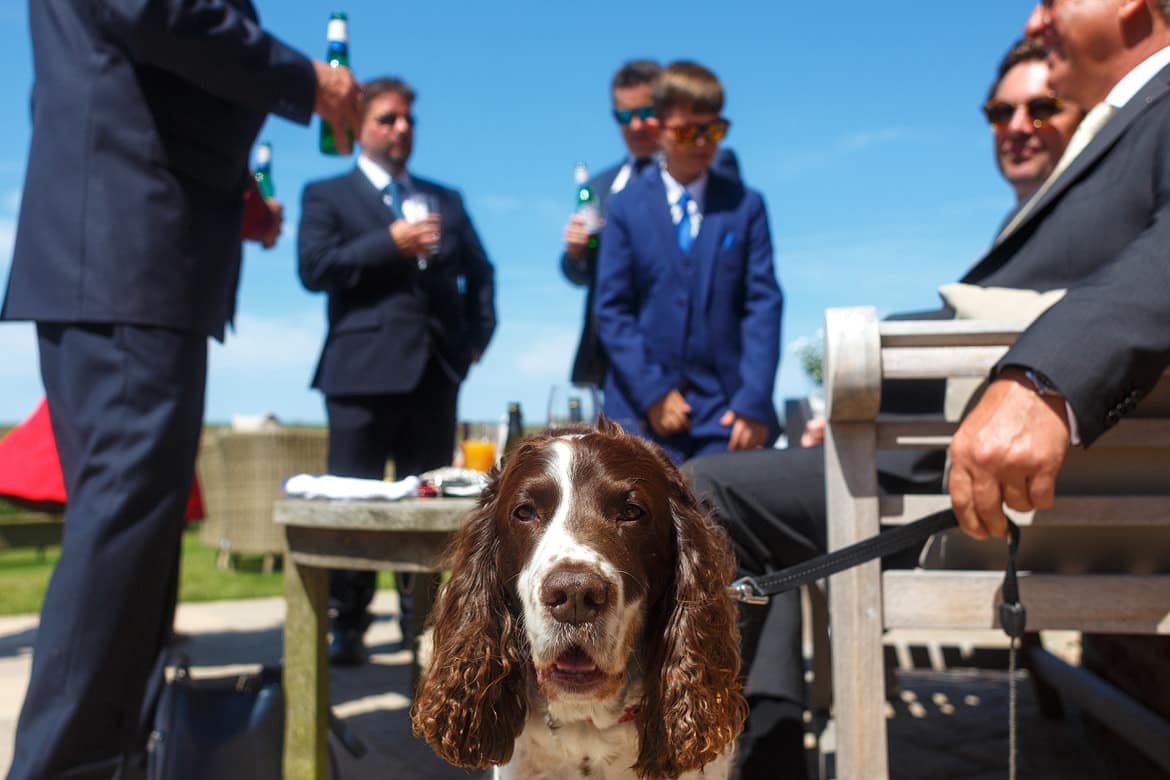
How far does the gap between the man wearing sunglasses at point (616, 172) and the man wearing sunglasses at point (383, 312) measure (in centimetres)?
74

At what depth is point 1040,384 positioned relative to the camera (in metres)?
1.70

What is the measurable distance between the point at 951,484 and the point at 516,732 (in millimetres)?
1069

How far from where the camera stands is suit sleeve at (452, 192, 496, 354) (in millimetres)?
5395

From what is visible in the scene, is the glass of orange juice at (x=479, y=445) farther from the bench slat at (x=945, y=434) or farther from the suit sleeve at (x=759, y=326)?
the bench slat at (x=945, y=434)

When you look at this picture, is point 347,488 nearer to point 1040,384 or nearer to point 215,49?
point 215,49

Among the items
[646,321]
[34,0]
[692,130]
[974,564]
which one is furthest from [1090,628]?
[34,0]

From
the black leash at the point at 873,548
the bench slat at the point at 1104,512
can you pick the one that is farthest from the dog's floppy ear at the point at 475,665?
the bench slat at the point at 1104,512

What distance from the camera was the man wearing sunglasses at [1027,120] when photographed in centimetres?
404

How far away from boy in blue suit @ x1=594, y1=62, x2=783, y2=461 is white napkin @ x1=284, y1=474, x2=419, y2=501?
4.78 ft

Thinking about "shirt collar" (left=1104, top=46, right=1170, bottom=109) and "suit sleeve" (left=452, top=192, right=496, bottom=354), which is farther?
"suit sleeve" (left=452, top=192, right=496, bottom=354)

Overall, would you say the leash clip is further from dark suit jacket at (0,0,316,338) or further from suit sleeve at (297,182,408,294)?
suit sleeve at (297,182,408,294)

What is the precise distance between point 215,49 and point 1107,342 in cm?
238

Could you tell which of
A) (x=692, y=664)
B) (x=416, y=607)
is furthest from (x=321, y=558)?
(x=416, y=607)

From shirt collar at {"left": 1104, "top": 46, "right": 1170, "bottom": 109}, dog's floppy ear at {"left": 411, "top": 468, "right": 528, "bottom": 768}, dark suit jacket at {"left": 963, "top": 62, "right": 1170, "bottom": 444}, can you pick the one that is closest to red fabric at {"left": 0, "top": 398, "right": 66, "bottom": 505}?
dog's floppy ear at {"left": 411, "top": 468, "right": 528, "bottom": 768}
